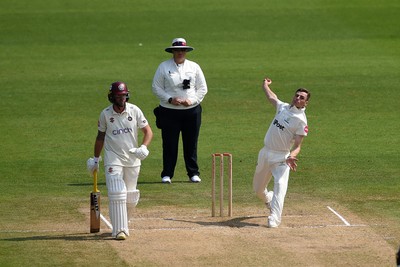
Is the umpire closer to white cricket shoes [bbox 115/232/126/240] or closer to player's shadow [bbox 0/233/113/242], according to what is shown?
player's shadow [bbox 0/233/113/242]

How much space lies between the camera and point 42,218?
14.9 meters

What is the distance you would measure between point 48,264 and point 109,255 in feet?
2.49

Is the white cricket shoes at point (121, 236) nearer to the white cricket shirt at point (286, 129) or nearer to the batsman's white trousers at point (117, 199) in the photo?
the batsman's white trousers at point (117, 199)

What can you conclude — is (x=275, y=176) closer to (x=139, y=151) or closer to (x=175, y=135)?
(x=139, y=151)

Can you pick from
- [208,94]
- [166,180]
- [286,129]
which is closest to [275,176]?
[286,129]

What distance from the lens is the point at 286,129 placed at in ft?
47.6

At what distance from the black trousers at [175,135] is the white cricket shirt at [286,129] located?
290cm

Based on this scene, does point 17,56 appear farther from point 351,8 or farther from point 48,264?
point 48,264

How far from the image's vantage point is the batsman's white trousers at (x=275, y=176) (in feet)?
46.9

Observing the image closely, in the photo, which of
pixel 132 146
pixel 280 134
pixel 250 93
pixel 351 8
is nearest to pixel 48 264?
pixel 132 146

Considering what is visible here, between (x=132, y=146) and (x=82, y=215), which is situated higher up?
(x=132, y=146)

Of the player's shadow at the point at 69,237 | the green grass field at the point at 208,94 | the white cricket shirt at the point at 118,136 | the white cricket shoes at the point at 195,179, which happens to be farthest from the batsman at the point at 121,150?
the white cricket shoes at the point at 195,179

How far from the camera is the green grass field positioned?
52.7 feet

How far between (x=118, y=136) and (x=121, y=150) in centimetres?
18
